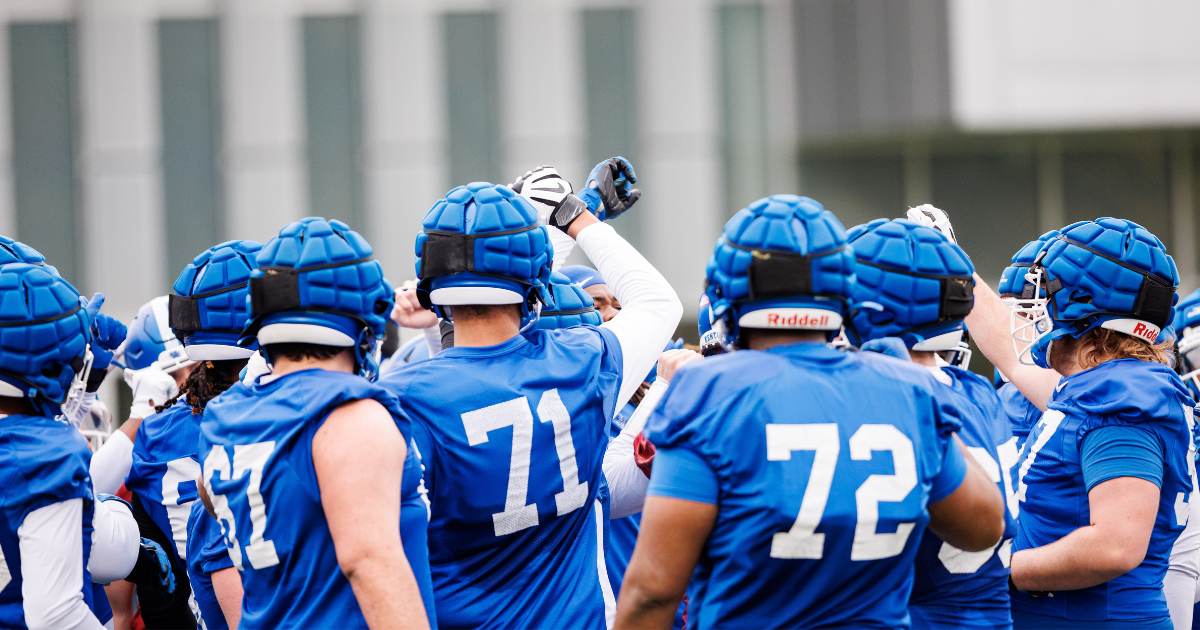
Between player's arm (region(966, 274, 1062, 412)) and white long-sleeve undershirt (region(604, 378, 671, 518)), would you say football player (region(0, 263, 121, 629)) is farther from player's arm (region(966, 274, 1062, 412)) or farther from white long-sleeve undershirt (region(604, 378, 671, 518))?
player's arm (region(966, 274, 1062, 412))

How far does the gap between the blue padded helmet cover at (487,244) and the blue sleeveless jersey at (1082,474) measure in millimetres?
1945

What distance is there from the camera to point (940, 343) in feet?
9.94

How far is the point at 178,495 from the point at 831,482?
276 cm

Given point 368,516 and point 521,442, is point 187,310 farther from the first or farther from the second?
point 368,516

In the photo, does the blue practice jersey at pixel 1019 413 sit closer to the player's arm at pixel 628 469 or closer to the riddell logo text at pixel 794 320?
the player's arm at pixel 628 469

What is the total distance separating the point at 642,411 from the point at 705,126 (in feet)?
42.4

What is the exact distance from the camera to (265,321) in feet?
8.99

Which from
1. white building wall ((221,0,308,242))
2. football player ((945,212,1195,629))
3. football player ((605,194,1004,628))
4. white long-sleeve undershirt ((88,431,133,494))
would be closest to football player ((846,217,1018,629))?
football player ((605,194,1004,628))

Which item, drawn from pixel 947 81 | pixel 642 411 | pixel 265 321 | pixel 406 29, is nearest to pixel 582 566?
pixel 642 411

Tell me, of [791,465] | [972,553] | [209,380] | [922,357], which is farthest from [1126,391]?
[209,380]

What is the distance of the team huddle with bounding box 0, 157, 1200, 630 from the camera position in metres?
2.45

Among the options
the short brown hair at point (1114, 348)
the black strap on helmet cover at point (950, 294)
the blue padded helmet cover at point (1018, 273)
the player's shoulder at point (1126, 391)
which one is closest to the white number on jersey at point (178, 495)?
Answer: the black strap on helmet cover at point (950, 294)

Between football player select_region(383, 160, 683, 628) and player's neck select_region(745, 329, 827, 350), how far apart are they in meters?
0.80

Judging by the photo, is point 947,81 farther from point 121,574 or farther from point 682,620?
point 121,574
